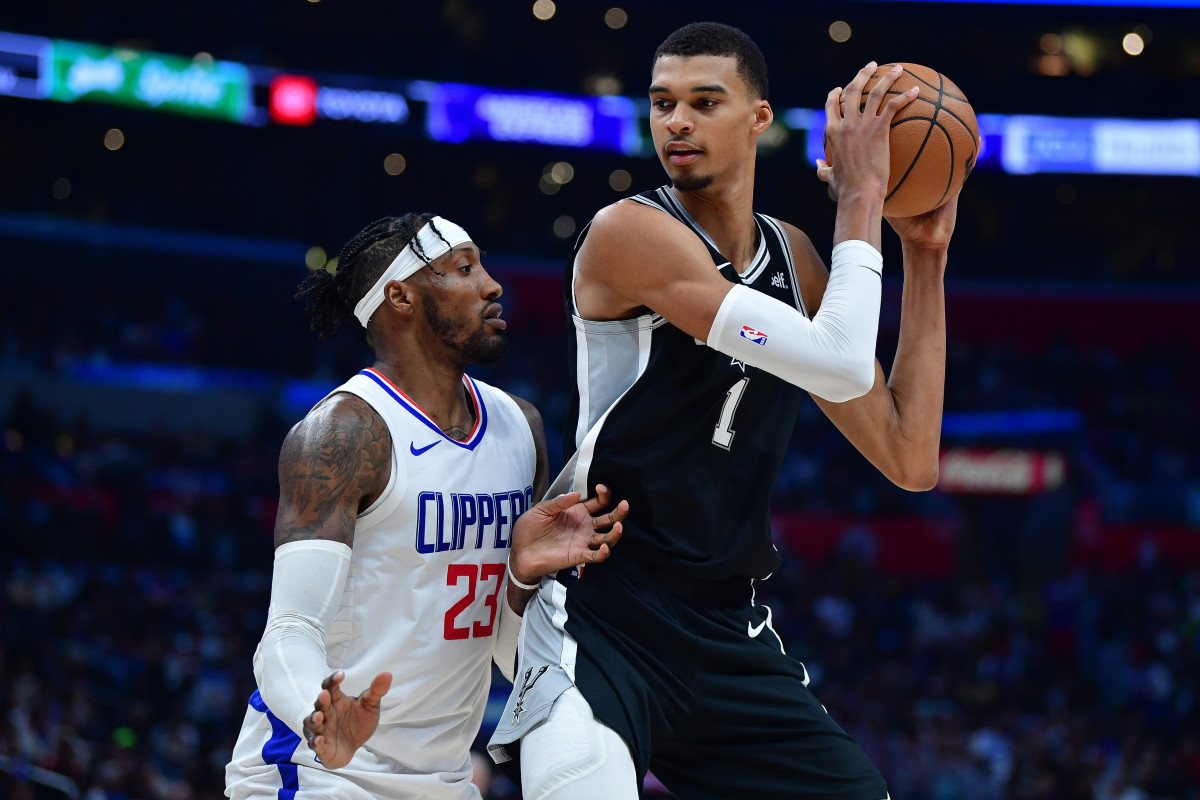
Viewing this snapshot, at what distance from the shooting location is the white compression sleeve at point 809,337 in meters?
2.75

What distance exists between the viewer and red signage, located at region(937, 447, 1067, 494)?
51.4 ft

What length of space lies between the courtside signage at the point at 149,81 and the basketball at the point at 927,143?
16376 mm

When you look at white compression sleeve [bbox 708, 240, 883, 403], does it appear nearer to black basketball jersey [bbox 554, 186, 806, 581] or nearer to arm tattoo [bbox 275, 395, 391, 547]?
black basketball jersey [bbox 554, 186, 806, 581]

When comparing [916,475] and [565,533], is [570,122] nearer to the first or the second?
[916,475]

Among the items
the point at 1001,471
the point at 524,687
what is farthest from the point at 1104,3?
the point at 524,687

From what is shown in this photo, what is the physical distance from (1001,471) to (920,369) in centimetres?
1339

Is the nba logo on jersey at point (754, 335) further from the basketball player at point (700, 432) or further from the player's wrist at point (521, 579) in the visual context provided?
the player's wrist at point (521, 579)

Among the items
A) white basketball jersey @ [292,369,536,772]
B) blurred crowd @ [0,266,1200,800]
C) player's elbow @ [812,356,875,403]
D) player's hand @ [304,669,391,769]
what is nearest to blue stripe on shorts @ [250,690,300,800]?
white basketball jersey @ [292,369,536,772]

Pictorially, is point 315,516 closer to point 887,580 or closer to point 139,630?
point 139,630

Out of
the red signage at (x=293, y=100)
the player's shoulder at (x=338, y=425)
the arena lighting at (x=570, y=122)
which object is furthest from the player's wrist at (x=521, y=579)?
the red signage at (x=293, y=100)

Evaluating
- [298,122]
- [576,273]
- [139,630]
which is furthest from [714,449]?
[298,122]

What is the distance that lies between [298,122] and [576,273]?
16.5 meters

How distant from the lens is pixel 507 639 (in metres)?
3.40

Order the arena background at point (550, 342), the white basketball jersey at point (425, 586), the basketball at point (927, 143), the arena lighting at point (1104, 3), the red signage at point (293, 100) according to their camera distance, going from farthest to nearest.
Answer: the red signage at point (293, 100) < the arena lighting at point (1104, 3) < the arena background at point (550, 342) < the white basketball jersey at point (425, 586) < the basketball at point (927, 143)
